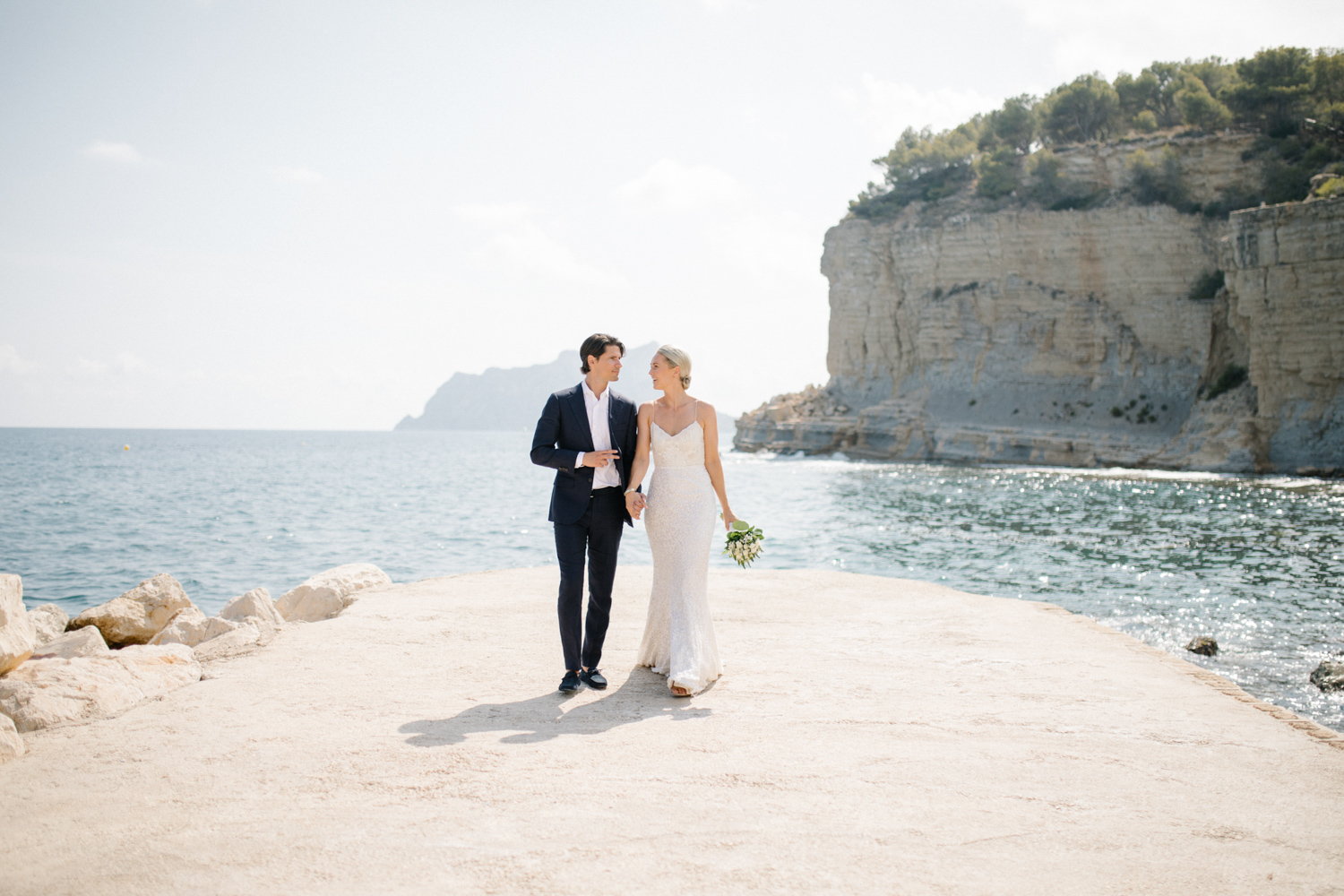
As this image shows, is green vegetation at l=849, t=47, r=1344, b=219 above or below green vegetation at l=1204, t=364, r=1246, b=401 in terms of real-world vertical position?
above

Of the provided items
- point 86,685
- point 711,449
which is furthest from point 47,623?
point 711,449

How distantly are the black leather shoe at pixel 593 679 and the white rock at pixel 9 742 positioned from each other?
315 centimetres

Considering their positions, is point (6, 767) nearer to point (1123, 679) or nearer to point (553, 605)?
point (553, 605)

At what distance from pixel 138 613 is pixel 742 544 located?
7123mm

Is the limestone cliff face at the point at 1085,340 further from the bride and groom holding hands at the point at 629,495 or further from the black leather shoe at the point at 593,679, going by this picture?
the black leather shoe at the point at 593,679

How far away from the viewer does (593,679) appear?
5.66 metres

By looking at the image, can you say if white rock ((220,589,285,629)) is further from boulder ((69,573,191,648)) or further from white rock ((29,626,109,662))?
white rock ((29,626,109,662))

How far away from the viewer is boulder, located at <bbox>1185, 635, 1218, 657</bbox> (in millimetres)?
10141

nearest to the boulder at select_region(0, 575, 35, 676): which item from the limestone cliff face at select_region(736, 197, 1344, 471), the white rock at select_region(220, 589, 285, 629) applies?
the white rock at select_region(220, 589, 285, 629)

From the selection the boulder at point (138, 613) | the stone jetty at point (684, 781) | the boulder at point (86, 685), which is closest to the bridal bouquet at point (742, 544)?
the stone jetty at point (684, 781)

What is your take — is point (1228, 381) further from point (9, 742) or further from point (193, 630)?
point (9, 742)

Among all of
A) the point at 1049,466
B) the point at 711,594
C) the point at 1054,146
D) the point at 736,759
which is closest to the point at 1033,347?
the point at 1049,466

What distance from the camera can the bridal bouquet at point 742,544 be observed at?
589 centimetres

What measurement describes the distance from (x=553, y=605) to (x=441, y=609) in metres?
1.11
